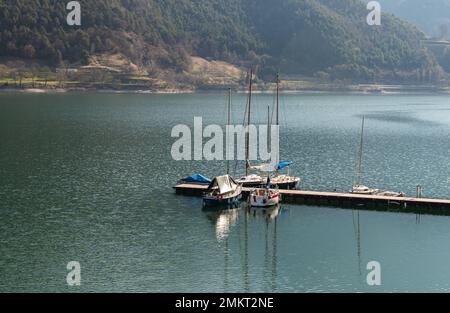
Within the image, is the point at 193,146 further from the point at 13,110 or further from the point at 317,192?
the point at 13,110

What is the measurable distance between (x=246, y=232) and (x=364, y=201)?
1822cm

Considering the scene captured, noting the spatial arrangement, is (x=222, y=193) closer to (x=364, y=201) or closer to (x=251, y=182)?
(x=251, y=182)

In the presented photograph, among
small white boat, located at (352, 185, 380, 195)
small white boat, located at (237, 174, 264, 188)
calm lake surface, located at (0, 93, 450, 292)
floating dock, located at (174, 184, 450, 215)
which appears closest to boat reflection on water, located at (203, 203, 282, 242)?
calm lake surface, located at (0, 93, 450, 292)

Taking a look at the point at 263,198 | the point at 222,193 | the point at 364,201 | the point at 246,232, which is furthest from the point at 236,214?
the point at 364,201

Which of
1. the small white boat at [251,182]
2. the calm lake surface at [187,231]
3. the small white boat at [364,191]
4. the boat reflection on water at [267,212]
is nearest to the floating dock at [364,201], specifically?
the calm lake surface at [187,231]

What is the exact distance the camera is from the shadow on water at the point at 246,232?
60438 millimetres

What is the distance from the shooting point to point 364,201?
3324 inches

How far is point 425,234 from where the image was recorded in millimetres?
73375

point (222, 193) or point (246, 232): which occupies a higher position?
point (222, 193)

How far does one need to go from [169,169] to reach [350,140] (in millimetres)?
55840

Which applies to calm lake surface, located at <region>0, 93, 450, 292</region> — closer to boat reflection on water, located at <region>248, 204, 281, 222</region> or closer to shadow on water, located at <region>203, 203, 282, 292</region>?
shadow on water, located at <region>203, 203, 282, 292</region>

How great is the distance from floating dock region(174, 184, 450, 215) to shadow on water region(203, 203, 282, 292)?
3923 mm

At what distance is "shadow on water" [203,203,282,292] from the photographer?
60438mm
